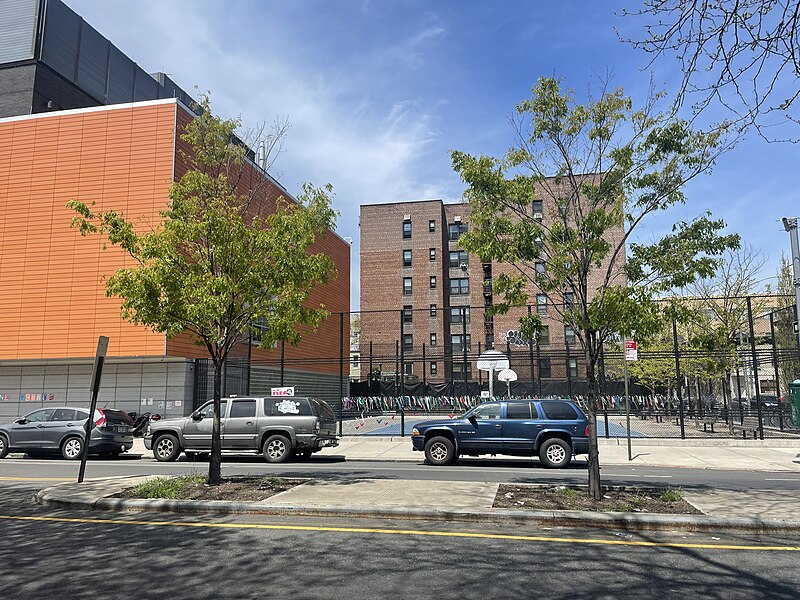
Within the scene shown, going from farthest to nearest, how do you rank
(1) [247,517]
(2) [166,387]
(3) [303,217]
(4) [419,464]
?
(2) [166,387] < (4) [419,464] < (3) [303,217] < (1) [247,517]

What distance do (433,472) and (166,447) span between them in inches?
303

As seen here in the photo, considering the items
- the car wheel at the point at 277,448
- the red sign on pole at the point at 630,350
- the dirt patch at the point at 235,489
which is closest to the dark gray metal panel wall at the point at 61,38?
the car wheel at the point at 277,448

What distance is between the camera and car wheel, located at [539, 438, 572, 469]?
14.5m

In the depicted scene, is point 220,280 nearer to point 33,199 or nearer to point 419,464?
point 419,464

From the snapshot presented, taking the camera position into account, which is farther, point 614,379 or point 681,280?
point 614,379

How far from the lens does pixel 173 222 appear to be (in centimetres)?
1038

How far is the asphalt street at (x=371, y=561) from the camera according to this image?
5.36 metres

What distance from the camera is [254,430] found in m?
16.1

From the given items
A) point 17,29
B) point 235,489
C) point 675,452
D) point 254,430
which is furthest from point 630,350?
point 17,29

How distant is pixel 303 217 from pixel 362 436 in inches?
507

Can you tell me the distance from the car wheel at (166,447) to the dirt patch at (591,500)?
9.98m

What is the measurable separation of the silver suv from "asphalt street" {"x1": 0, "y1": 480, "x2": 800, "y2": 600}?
7637 millimetres

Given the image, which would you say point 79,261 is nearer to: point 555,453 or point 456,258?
point 555,453

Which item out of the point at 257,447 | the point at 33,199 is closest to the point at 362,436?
the point at 257,447
